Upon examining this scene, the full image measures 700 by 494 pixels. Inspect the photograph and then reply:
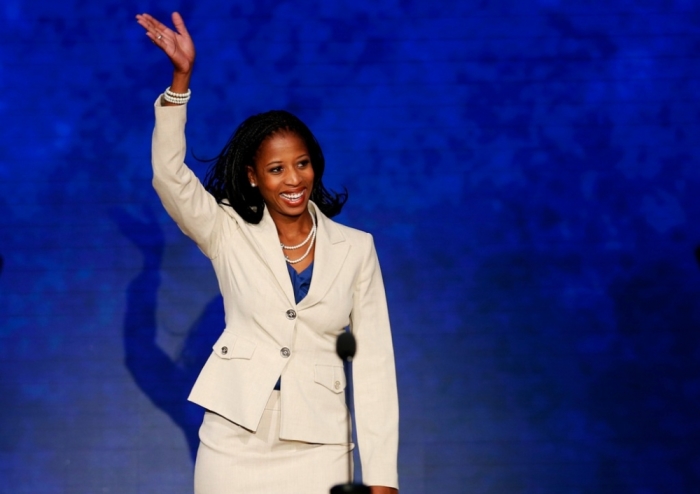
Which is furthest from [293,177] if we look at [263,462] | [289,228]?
[263,462]

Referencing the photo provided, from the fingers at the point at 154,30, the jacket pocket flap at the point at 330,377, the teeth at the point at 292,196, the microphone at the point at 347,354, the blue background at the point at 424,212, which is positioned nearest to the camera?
the microphone at the point at 347,354

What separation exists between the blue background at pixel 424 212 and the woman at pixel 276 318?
4.21 feet

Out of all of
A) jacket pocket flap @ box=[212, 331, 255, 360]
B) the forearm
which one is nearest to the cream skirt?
jacket pocket flap @ box=[212, 331, 255, 360]

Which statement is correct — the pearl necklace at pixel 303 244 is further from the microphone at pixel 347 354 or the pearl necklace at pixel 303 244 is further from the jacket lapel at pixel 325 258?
the microphone at pixel 347 354

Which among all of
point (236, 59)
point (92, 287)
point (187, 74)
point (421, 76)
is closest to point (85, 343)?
point (92, 287)

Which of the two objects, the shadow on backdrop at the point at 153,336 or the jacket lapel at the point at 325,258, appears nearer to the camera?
the jacket lapel at the point at 325,258

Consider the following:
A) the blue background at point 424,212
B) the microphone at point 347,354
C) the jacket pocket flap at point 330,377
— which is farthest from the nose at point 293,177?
the blue background at point 424,212

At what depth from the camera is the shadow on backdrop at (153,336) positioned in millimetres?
3641

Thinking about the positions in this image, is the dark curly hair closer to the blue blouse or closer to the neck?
the neck

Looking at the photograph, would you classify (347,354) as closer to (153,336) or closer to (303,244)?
(303,244)

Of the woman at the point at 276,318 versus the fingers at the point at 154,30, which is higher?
the fingers at the point at 154,30

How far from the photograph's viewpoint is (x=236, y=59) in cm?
362

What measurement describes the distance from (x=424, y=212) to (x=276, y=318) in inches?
59.7

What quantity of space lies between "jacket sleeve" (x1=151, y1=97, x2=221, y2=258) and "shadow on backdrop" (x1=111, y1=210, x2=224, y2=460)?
4.74 feet
